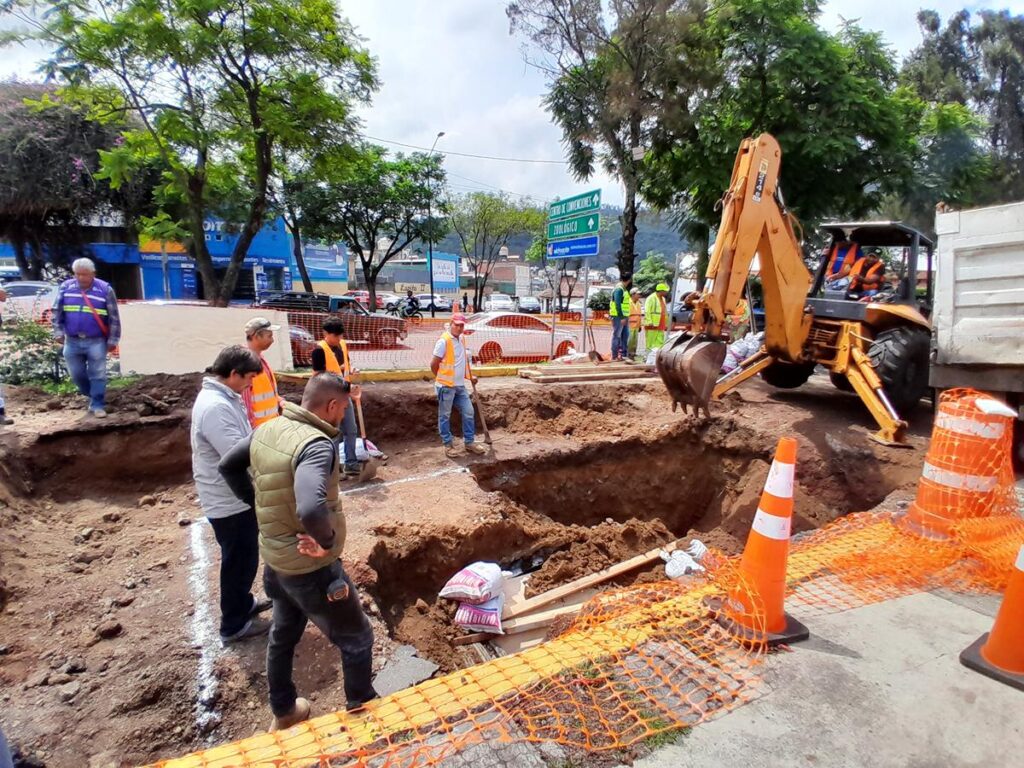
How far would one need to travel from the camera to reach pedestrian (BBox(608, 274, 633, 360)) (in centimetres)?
1224

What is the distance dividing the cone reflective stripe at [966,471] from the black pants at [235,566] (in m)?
4.51

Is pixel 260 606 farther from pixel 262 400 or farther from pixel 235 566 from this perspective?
pixel 262 400

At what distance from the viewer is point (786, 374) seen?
9117 millimetres

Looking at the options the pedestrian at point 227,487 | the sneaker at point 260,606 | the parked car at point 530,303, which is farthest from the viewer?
the parked car at point 530,303

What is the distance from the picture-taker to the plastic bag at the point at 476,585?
428cm

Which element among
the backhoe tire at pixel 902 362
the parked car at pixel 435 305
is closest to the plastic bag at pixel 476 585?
the backhoe tire at pixel 902 362

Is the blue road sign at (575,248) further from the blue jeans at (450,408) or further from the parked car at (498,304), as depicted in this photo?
the parked car at (498,304)

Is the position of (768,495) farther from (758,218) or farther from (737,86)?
(737,86)

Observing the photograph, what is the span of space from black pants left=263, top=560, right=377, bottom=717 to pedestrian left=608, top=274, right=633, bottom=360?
1024 centimetres

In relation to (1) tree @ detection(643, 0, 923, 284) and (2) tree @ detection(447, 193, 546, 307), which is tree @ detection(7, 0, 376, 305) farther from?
(2) tree @ detection(447, 193, 546, 307)

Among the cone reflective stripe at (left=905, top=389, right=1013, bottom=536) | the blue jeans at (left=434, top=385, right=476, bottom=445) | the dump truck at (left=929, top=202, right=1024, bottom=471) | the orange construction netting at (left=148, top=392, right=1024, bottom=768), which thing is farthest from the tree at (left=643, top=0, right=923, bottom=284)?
the orange construction netting at (left=148, top=392, right=1024, bottom=768)

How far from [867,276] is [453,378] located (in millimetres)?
A: 5699

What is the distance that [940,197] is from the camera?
15.0m

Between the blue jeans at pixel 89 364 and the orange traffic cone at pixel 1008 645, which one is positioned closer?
the orange traffic cone at pixel 1008 645
